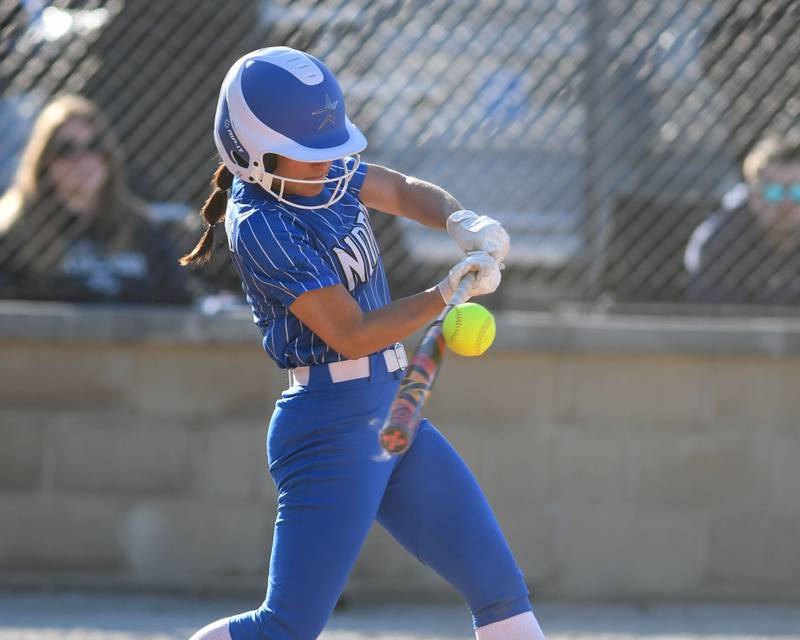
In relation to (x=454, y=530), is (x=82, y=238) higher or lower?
higher

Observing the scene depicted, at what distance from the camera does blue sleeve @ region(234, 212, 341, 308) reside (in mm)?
2805

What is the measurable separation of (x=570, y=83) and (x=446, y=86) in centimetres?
53

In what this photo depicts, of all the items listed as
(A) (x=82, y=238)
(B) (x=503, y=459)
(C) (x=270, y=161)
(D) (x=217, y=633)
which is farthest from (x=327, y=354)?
(A) (x=82, y=238)

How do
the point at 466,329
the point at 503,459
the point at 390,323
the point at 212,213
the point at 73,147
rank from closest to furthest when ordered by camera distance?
the point at 466,329, the point at 390,323, the point at 212,213, the point at 503,459, the point at 73,147

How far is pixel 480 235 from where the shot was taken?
294cm

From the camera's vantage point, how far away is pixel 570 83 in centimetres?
519

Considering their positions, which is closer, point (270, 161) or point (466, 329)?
point (466, 329)

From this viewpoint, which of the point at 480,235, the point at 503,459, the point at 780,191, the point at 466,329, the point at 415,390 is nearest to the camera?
the point at 415,390

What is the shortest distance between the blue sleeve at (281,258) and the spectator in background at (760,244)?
9.07 feet

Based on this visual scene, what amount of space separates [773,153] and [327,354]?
288cm

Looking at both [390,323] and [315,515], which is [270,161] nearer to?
[390,323]

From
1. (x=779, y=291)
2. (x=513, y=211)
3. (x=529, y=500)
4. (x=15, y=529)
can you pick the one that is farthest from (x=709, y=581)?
(x=15, y=529)

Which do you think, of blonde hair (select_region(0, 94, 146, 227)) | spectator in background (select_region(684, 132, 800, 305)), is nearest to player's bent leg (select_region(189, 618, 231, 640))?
blonde hair (select_region(0, 94, 146, 227))

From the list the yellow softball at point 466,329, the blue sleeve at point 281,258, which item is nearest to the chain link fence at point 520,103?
the blue sleeve at point 281,258
